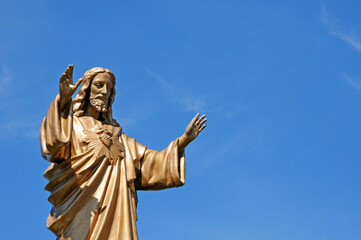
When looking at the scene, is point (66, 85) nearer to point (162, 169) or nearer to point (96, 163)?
point (96, 163)

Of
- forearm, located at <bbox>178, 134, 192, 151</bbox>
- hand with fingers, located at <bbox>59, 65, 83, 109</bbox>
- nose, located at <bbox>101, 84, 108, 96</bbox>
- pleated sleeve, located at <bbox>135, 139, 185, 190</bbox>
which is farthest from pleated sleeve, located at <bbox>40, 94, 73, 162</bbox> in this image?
forearm, located at <bbox>178, 134, 192, 151</bbox>

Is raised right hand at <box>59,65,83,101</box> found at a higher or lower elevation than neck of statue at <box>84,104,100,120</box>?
lower

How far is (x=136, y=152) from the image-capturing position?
49.4 ft

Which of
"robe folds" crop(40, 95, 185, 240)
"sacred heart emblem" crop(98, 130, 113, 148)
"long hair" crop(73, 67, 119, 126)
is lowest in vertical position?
"robe folds" crop(40, 95, 185, 240)

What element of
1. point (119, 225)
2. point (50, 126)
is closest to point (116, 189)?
point (119, 225)

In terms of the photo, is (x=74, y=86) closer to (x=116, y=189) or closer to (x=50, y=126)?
(x=50, y=126)

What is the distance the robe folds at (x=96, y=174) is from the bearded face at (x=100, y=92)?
0.30 m

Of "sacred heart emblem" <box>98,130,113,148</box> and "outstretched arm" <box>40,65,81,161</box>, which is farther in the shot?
"sacred heart emblem" <box>98,130,113,148</box>

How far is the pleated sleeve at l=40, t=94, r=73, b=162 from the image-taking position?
1369cm

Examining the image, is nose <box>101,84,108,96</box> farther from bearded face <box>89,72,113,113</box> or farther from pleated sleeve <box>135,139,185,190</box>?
pleated sleeve <box>135,139,185,190</box>

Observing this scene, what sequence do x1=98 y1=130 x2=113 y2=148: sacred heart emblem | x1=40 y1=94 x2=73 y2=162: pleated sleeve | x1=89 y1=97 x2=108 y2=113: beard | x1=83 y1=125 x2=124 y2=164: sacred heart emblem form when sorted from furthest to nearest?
x1=89 y1=97 x2=108 y2=113: beard < x1=98 y1=130 x2=113 y2=148: sacred heart emblem < x1=83 y1=125 x2=124 y2=164: sacred heart emblem < x1=40 y1=94 x2=73 y2=162: pleated sleeve

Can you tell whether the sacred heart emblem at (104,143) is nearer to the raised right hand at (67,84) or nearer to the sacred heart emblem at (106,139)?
the sacred heart emblem at (106,139)

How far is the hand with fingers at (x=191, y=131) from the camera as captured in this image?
14.9 meters

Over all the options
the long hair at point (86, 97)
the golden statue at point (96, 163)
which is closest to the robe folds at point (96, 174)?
the golden statue at point (96, 163)
